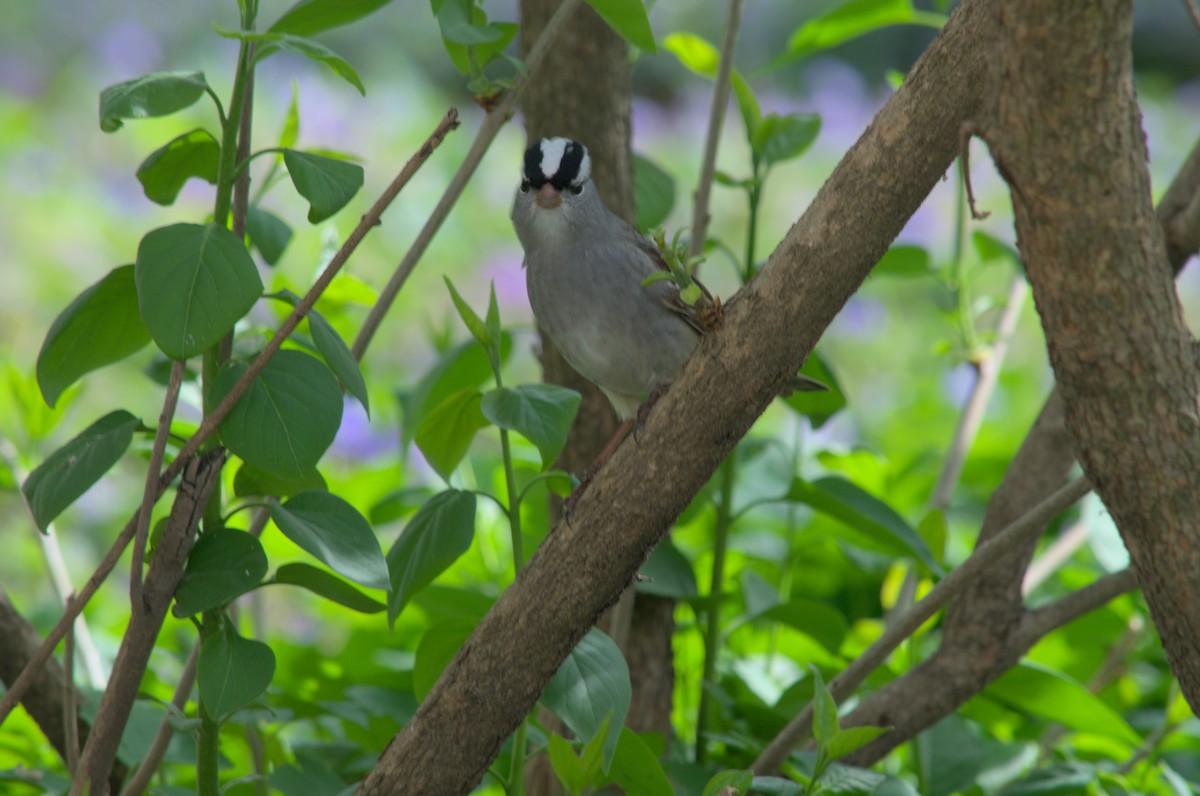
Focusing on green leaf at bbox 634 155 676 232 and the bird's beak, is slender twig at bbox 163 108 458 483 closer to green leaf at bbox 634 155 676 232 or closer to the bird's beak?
the bird's beak

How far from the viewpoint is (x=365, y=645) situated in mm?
2010

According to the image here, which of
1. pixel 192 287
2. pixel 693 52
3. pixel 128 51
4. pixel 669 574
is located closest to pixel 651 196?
pixel 693 52

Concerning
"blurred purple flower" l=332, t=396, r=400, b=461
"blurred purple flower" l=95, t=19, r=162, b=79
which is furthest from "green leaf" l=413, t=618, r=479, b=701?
"blurred purple flower" l=95, t=19, r=162, b=79

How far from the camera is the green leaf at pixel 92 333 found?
1201 mm

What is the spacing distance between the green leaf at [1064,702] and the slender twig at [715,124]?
28.8 inches

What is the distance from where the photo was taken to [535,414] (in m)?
1.24

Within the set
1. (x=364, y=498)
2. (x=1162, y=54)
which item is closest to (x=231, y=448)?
(x=364, y=498)

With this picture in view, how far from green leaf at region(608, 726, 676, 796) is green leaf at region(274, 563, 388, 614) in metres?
0.28

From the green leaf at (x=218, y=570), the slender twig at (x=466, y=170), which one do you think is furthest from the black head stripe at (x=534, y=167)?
the green leaf at (x=218, y=570)

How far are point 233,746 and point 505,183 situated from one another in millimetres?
4357

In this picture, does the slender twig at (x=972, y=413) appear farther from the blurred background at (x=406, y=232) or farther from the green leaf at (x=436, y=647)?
the green leaf at (x=436, y=647)

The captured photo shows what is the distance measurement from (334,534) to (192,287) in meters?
0.28

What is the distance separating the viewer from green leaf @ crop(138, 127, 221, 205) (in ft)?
4.19

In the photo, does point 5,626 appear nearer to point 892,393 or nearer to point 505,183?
point 892,393
